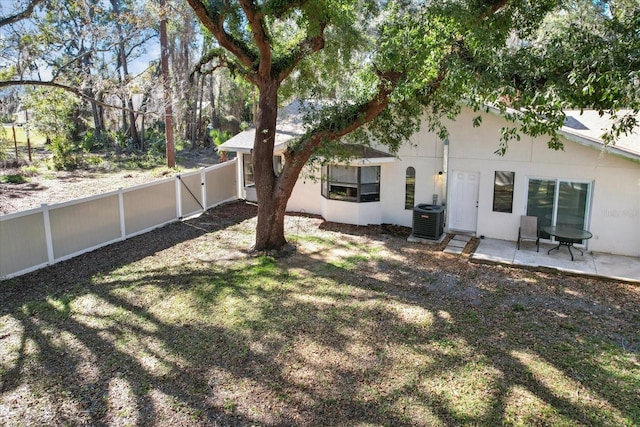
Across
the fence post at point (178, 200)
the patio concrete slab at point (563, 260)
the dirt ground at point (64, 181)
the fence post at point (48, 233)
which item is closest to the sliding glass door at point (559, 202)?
the patio concrete slab at point (563, 260)

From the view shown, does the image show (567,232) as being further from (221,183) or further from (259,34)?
(221,183)

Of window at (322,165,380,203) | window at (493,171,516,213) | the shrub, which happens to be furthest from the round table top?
the shrub

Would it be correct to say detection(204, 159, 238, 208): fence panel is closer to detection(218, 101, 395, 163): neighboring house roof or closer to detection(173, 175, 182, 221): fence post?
detection(218, 101, 395, 163): neighboring house roof

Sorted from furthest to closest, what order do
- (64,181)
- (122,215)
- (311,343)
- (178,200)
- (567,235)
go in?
(64,181) < (178,200) < (122,215) < (567,235) < (311,343)

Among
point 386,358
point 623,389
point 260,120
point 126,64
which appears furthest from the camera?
point 126,64

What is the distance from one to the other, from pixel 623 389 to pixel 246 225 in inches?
427

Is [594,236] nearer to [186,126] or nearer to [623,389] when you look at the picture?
[623,389]

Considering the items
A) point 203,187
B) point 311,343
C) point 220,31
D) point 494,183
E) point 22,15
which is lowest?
point 311,343

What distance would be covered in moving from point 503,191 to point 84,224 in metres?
11.4

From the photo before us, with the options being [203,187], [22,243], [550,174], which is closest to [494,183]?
[550,174]

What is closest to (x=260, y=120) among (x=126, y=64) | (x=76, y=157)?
(x=76, y=157)

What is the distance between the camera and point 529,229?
12594 mm

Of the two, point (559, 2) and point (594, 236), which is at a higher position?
point (559, 2)

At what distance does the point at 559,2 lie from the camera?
8750mm
